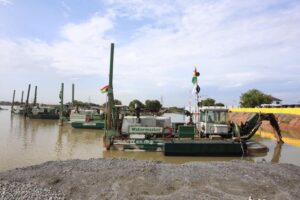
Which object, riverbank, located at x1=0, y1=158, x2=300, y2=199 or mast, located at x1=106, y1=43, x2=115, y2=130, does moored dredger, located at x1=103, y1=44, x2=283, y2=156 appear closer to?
mast, located at x1=106, y1=43, x2=115, y2=130

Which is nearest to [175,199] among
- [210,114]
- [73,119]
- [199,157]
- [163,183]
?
[163,183]

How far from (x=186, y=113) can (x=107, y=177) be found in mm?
14834

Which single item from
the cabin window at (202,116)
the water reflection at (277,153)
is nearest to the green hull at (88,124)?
the cabin window at (202,116)

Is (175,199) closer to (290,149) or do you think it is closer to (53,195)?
(53,195)

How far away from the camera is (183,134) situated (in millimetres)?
20578

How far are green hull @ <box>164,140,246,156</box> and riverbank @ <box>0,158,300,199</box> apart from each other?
5.65 metres

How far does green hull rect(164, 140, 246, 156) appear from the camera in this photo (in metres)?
18.9

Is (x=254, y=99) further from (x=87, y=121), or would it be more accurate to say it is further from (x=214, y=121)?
(x=214, y=121)

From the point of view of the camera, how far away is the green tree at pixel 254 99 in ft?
239

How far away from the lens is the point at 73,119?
40438 mm

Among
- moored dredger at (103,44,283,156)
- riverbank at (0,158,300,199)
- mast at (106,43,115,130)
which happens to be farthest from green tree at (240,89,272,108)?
riverbank at (0,158,300,199)

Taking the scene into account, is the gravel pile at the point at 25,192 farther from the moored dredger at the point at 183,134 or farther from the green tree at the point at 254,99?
the green tree at the point at 254,99

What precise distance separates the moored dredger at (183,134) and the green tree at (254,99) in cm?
5205

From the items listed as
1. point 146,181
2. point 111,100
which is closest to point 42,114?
point 111,100
